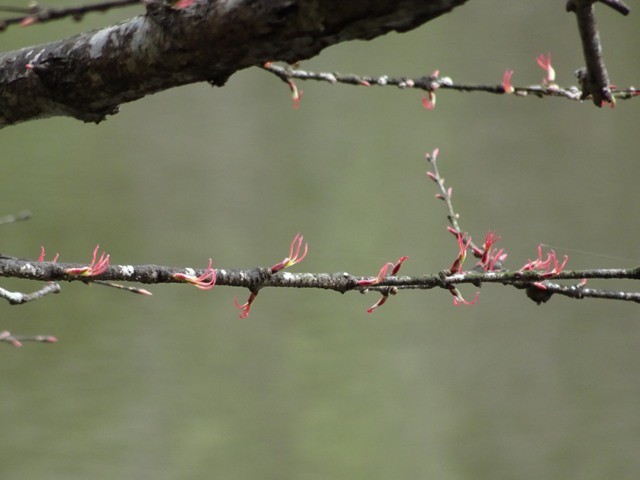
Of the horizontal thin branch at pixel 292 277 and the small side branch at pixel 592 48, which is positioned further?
the horizontal thin branch at pixel 292 277

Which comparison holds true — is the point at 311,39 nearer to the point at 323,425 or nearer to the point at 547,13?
the point at 323,425

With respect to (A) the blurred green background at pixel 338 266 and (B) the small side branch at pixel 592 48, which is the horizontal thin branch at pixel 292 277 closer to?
(B) the small side branch at pixel 592 48

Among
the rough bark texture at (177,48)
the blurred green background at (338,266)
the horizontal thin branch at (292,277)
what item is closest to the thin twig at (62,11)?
the rough bark texture at (177,48)

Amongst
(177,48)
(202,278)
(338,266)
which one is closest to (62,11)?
(177,48)

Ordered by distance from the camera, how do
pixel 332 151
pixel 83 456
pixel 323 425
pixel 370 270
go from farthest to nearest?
pixel 332 151, pixel 370 270, pixel 323 425, pixel 83 456

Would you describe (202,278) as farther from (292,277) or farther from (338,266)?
(338,266)

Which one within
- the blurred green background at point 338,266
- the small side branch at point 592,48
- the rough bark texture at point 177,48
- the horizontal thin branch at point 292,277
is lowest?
the blurred green background at point 338,266

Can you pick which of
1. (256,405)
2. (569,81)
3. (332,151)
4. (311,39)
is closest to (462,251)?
(311,39)
